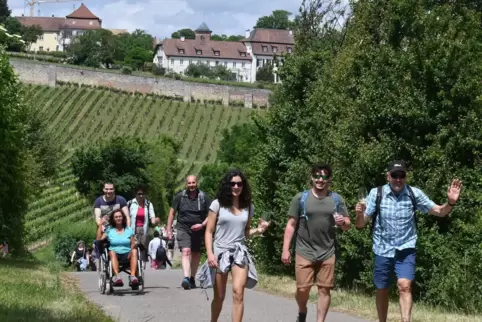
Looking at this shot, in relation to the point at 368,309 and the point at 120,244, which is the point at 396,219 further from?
the point at 120,244

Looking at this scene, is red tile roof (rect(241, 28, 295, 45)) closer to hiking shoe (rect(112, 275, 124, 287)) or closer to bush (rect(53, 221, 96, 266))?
bush (rect(53, 221, 96, 266))

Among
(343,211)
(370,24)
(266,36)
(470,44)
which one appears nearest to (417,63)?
(470,44)

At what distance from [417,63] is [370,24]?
5.18 meters

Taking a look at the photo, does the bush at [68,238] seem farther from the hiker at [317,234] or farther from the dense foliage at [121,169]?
the hiker at [317,234]

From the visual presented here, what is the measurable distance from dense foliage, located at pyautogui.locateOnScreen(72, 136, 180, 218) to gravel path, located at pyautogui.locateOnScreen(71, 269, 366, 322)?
59.6m

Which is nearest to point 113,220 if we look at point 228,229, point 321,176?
point 228,229

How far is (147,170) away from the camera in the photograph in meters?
80.0

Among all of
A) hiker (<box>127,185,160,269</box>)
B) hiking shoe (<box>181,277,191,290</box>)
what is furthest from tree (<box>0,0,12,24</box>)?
hiking shoe (<box>181,277,191,290</box>)

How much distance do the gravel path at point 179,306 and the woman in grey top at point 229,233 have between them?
1.90 meters

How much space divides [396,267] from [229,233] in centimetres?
186

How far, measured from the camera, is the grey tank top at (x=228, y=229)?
410 inches

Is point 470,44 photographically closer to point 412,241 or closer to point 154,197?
point 412,241

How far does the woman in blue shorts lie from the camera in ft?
49.7

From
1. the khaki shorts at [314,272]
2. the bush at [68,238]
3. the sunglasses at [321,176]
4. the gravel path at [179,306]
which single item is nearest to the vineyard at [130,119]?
the bush at [68,238]
